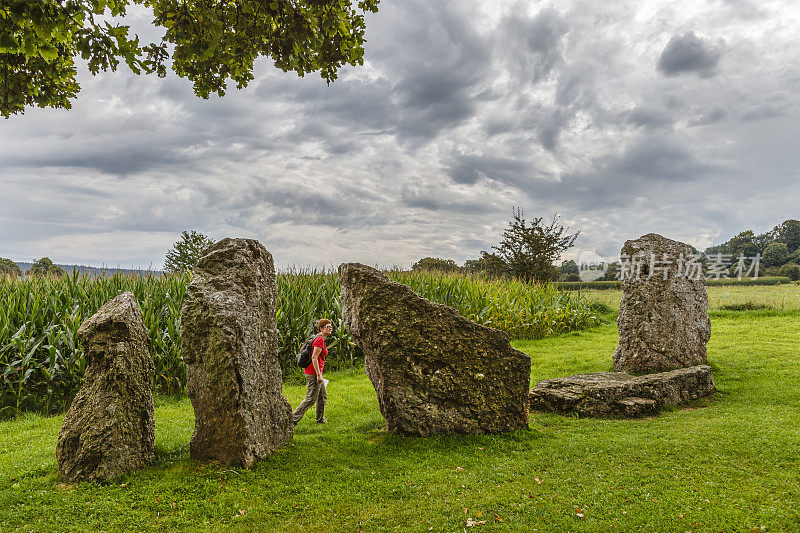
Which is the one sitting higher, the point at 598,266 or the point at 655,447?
the point at 598,266

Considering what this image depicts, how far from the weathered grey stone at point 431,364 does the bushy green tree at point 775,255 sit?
66.5 metres

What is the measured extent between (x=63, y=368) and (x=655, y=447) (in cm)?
1142

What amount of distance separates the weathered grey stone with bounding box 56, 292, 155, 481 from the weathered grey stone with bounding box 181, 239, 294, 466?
0.67 m

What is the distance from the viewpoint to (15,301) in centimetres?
1189

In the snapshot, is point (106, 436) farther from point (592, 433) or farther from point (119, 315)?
point (592, 433)

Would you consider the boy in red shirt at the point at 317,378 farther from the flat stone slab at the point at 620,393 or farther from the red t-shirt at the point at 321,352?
the flat stone slab at the point at 620,393

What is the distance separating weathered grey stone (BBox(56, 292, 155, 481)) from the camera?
6.27 m

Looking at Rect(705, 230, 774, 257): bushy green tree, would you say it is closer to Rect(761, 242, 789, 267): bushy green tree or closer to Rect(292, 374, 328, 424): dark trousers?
Rect(761, 242, 789, 267): bushy green tree

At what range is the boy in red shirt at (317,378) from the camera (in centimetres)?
837

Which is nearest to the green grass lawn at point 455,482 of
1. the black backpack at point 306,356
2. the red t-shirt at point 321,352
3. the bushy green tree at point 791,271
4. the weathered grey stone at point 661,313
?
the red t-shirt at point 321,352

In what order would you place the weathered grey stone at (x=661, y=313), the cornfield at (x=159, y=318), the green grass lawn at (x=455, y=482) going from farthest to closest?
1. the weathered grey stone at (x=661, y=313)
2. the cornfield at (x=159, y=318)
3. the green grass lawn at (x=455, y=482)

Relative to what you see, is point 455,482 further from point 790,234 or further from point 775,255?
point 790,234

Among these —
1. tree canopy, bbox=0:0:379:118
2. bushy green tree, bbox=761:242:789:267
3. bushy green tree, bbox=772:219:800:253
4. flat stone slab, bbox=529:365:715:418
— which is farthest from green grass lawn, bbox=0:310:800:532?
bushy green tree, bbox=772:219:800:253

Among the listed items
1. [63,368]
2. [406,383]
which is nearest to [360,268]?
[406,383]
